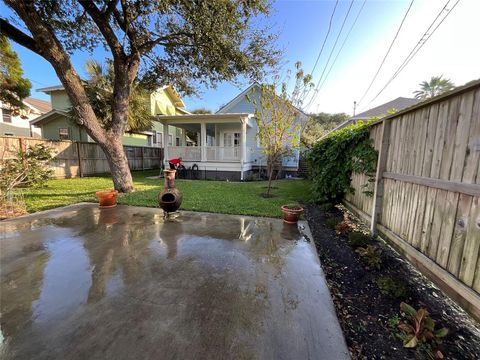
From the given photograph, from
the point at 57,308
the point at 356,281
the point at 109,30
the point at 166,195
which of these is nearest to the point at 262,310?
the point at 356,281

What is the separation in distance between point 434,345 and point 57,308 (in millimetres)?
3359

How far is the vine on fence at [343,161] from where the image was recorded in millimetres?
4137

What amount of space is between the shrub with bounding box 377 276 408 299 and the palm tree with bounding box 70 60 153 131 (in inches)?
461

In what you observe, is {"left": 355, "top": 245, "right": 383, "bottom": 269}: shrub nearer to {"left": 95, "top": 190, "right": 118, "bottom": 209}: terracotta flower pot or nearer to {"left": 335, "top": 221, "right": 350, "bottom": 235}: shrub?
{"left": 335, "top": 221, "right": 350, "bottom": 235}: shrub

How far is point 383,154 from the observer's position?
3.64 metres

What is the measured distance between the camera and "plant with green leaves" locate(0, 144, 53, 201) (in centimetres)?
575

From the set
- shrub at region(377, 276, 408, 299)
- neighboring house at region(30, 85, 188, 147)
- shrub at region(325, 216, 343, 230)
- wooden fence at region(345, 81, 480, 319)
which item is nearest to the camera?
wooden fence at region(345, 81, 480, 319)

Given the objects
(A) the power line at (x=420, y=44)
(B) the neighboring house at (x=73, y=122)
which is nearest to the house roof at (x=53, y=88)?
(B) the neighboring house at (x=73, y=122)

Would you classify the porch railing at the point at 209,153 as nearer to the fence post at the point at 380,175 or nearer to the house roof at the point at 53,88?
the fence post at the point at 380,175

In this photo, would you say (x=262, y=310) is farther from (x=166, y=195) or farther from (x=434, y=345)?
(x=166, y=195)

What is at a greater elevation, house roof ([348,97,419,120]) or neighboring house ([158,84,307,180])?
house roof ([348,97,419,120])

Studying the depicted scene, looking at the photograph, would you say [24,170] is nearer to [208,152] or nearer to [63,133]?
[208,152]

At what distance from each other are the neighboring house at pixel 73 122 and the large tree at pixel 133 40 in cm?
404

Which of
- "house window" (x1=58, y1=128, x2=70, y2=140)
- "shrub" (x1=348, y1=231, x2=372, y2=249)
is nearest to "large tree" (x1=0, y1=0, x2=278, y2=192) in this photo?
"shrub" (x1=348, y1=231, x2=372, y2=249)
